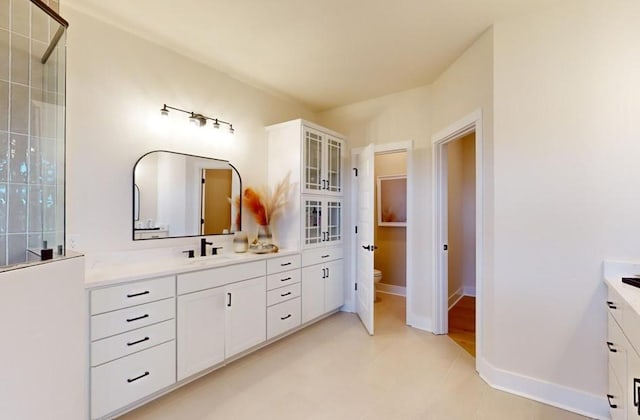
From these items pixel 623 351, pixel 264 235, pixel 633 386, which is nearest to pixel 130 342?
pixel 264 235

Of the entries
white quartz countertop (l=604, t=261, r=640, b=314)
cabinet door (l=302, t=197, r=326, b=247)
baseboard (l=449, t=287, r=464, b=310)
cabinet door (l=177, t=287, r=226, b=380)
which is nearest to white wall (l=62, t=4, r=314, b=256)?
cabinet door (l=177, t=287, r=226, b=380)

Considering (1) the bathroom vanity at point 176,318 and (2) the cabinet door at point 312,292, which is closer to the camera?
(1) the bathroom vanity at point 176,318

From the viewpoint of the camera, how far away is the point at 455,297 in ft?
15.0

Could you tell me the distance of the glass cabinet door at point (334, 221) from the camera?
3697 mm

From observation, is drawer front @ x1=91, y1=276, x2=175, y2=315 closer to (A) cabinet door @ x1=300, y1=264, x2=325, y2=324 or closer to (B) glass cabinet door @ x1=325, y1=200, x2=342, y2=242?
(A) cabinet door @ x1=300, y1=264, x2=325, y2=324

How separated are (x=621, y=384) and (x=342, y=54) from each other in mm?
2913

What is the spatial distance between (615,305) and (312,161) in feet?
8.82

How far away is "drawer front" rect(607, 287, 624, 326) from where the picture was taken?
1557mm

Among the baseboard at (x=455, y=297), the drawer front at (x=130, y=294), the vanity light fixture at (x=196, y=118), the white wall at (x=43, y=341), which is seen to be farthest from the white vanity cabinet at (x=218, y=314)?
the baseboard at (x=455, y=297)

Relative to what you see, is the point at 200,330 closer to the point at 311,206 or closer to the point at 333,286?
the point at 311,206

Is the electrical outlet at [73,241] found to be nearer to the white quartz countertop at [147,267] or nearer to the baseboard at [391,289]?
the white quartz countertop at [147,267]

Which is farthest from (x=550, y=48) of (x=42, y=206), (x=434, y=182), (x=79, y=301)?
(x=42, y=206)

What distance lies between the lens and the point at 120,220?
2301 mm

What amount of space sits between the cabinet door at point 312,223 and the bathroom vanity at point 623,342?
7.97 ft
